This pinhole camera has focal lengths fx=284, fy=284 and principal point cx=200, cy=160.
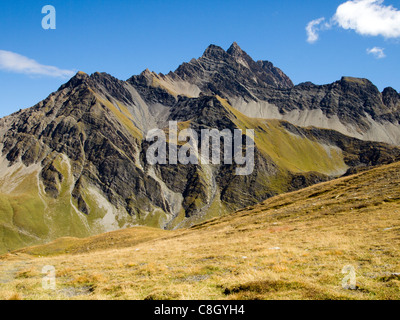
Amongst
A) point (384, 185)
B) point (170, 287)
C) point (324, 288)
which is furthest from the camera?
point (384, 185)

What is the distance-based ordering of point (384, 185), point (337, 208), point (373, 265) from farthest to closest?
1. point (384, 185)
2. point (337, 208)
3. point (373, 265)

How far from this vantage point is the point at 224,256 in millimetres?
22484

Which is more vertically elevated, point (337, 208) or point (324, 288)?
point (337, 208)

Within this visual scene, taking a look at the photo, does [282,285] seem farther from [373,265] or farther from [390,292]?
[373,265]

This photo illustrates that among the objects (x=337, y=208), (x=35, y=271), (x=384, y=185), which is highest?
(x=384, y=185)

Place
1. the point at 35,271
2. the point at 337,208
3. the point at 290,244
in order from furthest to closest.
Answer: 1. the point at 337,208
2. the point at 290,244
3. the point at 35,271

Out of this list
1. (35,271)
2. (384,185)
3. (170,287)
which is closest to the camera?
(170,287)

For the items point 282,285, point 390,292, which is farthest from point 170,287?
point 390,292

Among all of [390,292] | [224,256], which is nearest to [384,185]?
[224,256]

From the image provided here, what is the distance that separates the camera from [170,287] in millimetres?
14000
